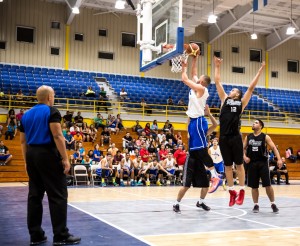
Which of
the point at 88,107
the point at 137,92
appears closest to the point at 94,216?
the point at 88,107

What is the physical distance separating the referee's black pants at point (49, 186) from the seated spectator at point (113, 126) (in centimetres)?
1477

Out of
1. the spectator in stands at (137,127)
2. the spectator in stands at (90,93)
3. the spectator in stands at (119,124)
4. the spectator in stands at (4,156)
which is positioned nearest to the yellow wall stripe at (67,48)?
the spectator in stands at (90,93)

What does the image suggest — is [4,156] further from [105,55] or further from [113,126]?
[105,55]

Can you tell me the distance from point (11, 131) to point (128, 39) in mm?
10669

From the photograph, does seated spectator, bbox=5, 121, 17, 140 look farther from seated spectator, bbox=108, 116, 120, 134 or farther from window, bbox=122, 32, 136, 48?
window, bbox=122, 32, 136, 48

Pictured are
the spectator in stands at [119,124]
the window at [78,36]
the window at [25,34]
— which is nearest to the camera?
the spectator in stands at [119,124]

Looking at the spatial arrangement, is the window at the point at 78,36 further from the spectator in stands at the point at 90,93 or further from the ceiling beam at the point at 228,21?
the ceiling beam at the point at 228,21

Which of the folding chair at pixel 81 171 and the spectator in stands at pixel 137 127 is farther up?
the spectator in stands at pixel 137 127

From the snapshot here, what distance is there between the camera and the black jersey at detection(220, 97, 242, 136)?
22.0 feet

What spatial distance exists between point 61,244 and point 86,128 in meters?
14.3

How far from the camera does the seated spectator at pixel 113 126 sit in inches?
771

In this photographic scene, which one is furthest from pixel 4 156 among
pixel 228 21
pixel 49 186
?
pixel 228 21

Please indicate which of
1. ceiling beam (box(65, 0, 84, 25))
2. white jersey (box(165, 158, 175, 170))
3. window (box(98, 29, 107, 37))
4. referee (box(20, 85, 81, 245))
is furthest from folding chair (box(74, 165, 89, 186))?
window (box(98, 29, 107, 37))

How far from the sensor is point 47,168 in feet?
14.7
